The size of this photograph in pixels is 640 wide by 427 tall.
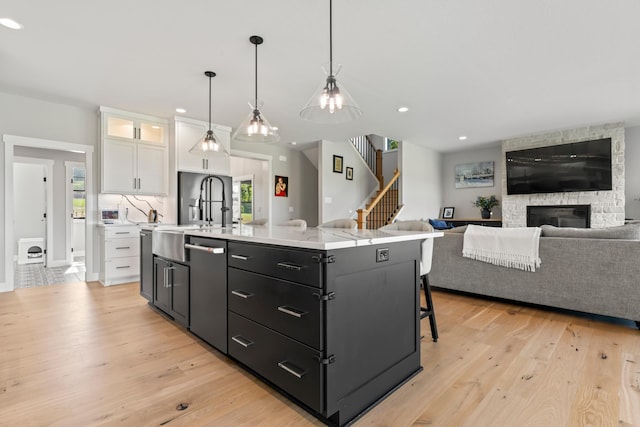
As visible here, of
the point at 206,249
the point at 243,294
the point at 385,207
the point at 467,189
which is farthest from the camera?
the point at 467,189

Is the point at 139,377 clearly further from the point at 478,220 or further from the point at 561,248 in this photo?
the point at 478,220

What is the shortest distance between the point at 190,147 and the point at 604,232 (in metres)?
5.27

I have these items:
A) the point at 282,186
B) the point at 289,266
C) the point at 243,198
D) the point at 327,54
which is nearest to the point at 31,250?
the point at 243,198

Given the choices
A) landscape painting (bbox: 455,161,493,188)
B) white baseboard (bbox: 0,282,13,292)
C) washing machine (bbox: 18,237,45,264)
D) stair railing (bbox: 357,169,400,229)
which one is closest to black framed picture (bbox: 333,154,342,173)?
stair railing (bbox: 357,169,400,229)

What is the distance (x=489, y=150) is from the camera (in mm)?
7848

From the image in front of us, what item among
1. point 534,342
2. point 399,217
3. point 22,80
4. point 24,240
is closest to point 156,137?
point 22,80

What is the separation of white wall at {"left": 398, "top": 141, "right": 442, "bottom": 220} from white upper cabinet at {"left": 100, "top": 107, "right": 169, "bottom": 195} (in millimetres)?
4811

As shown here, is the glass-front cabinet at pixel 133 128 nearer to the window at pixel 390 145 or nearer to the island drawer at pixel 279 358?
the island drawer at pixel 279 358

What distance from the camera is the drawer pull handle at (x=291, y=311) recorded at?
1423 millimetres

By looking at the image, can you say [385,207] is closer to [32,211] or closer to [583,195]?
[583,195]

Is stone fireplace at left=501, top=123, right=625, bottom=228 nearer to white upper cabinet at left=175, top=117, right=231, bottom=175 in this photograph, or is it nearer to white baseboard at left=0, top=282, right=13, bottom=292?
white upper cabinet at left=175, top=117, right=231, bottom=175

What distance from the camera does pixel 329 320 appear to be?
1353 millimetres

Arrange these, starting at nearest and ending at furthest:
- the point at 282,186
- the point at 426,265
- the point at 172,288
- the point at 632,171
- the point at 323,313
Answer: the point at 323,313, the point at 426,265, the point at 172,288, the point at 632,171, the point at 282,186

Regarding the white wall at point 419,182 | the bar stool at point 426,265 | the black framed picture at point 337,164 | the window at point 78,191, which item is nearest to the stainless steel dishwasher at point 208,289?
the bar stool at point 426,265
